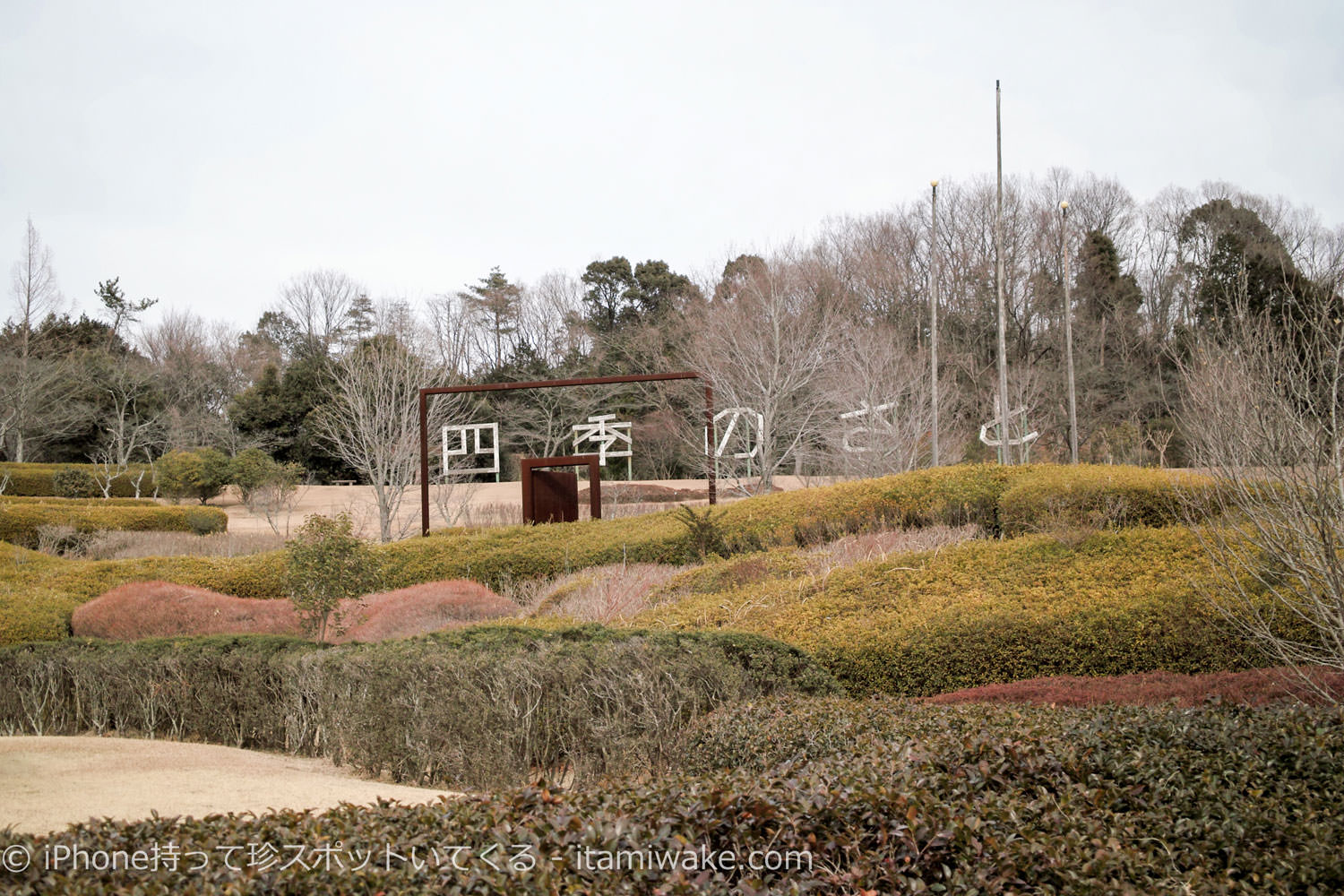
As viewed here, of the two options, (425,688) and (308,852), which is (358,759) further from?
(308,852)

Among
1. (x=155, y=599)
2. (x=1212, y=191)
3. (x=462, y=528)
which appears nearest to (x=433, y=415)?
(x=462, y=528)

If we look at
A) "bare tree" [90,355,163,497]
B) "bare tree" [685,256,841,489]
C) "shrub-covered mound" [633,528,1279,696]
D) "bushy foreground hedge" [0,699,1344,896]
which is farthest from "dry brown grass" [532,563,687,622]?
"bare tree" [90,355,163,497]

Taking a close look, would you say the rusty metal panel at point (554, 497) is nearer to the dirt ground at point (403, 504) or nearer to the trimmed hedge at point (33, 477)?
the dirt ground at point (403, 504)

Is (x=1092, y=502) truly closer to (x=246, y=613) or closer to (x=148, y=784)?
(x=148, y=784)

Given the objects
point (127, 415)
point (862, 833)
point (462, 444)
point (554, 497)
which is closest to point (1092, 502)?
point (862, 833)

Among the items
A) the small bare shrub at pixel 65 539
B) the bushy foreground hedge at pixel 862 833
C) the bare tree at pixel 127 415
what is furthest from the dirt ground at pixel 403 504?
the bushy foreground hedge at pixel 862 833

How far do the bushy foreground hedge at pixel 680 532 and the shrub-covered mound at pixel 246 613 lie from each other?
1.88 feet

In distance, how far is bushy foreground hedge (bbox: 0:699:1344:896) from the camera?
2.75 metres

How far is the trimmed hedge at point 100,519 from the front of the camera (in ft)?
60.8

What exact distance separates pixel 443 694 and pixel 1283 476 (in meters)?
5.05

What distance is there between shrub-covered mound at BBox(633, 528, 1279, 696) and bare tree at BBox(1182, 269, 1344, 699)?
1.27 feet

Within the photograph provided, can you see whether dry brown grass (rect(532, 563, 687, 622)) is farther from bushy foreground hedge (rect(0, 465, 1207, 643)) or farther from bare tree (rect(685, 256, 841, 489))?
bare tree (rect(685, 256, 841, 489))

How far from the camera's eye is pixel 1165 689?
5566mm

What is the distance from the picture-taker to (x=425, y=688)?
5824 mm
